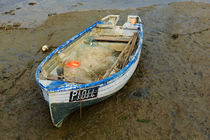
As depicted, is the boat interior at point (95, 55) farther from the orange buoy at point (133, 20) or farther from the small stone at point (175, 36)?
the small stone at point (175, 36)

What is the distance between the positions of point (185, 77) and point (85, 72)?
4.43 metres

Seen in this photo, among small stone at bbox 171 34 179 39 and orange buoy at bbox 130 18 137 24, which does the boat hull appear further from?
small stone at bbox 171 34 179 39

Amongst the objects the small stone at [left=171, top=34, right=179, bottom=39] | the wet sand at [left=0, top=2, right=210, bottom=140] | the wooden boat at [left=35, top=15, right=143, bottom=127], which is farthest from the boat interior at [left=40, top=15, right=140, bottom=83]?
the small stone at [left=171, top=34, right=179, bottom=39]

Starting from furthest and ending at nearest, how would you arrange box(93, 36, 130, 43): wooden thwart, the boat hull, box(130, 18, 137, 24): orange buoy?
box(130, 18, 137, 24): orange buoy → box(93, 36, 130, 43): wooden thwart → the boat hull

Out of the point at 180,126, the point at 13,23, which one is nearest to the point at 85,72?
the point at 180,126

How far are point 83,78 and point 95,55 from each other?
A: 2.31 m

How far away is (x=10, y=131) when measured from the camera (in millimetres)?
5344

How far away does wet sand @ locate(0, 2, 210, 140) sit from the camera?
5.25 meters

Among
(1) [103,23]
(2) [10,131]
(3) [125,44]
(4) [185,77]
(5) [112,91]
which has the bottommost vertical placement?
(2) [10,131]

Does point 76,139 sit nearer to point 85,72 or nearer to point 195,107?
point 85,72

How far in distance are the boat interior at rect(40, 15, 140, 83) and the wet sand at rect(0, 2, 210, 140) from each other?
45.7 inches

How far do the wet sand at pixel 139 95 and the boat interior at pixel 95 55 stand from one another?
1162mm

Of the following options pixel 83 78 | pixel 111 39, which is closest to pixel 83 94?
pixel 83 78

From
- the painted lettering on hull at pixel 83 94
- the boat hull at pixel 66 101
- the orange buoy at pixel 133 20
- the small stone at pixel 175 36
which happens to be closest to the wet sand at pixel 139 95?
the small stone at pixel 175 36
